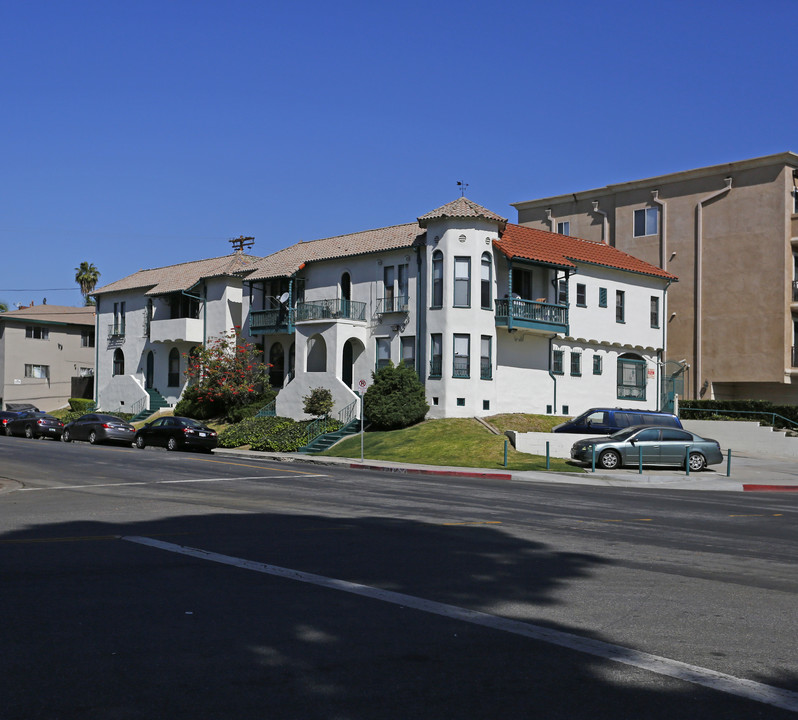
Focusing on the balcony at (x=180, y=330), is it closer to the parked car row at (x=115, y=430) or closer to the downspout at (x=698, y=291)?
the parked car row at (x=115, y=430)

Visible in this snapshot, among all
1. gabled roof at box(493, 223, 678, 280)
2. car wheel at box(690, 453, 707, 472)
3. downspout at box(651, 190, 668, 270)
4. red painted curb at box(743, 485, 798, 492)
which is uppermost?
downspout at box(651, 190, 668, 270)

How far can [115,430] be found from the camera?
38.6 meters

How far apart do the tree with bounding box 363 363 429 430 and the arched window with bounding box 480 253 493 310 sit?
4.40 meters

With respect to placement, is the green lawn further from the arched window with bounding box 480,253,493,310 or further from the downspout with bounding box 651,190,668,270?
the downspout with bounding box 651,190,668,270

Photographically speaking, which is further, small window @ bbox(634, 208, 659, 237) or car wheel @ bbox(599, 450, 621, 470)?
small window @ bbox(634, 208, 659, 237)

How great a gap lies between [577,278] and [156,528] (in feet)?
106

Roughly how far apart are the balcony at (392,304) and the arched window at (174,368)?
16585mm

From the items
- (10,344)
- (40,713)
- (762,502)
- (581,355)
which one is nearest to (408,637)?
(40,713)

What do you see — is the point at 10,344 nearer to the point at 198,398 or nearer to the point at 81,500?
the point at 198,398

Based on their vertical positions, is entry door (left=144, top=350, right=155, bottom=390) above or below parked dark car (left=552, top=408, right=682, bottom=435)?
above

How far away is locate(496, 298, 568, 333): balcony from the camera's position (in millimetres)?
38438

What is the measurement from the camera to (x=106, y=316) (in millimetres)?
58062

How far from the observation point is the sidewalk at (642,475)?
84.3 feet

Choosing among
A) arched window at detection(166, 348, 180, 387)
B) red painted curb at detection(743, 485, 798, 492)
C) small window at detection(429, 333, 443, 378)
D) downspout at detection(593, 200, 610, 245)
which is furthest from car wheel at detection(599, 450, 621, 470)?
arched window at detection(166, 348, 180, 387)
